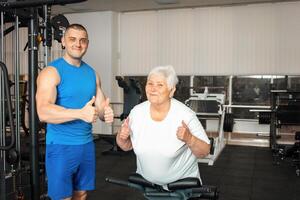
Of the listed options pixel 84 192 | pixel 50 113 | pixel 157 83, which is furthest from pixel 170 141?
pixel 84 192

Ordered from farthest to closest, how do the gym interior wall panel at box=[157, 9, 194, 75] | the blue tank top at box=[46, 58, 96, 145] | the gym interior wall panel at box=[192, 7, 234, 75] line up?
the gym interior wall panel at box=[157, 9, 194, 75] < the gym interior wall panel at box=[192, 7, 234, 75] < the blue tank top at box=[46, 58, 96, 145]

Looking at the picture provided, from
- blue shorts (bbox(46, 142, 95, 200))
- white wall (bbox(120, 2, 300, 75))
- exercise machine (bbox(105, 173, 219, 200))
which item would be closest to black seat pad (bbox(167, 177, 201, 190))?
exercise machine (bbox(105, 173, 219, 200))

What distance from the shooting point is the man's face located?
69.9 inches

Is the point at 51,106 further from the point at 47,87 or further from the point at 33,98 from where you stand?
the point at 33,98

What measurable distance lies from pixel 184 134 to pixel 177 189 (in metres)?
0.27

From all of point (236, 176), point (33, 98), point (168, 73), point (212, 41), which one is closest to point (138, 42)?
point (212, 41)

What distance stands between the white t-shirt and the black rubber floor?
184cm

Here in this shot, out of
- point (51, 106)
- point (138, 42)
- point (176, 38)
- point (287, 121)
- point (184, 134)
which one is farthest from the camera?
point (138, 42)

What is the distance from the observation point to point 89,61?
22.0 feet

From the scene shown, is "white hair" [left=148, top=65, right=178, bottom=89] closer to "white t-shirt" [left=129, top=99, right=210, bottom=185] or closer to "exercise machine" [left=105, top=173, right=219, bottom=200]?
"white t-shirt" [left=129, top=99, right=210, bottom=185]

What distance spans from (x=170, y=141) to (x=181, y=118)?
117mm

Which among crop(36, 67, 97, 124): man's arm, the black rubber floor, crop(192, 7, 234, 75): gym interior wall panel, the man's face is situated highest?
crop(192, 7, 234, 75): gym interior wall panel

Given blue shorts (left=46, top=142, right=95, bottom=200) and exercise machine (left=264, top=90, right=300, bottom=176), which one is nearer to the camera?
blue shorts (left=46, top=142, right=95, bottom=200)

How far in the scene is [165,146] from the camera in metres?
1.46
